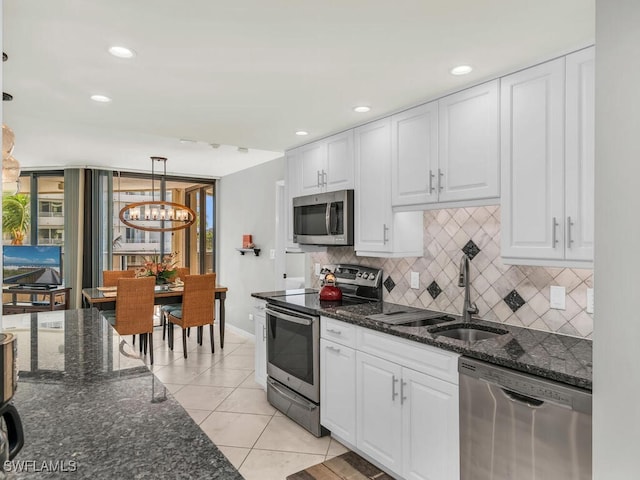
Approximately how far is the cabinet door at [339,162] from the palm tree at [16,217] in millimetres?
5147

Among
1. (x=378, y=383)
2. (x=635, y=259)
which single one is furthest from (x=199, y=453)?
(x=378, y=383)

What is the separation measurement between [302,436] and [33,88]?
9.16 ft

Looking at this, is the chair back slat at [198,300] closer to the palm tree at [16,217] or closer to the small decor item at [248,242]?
the small decor item at [248,242]

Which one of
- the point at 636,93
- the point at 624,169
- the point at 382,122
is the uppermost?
the point at 382,122

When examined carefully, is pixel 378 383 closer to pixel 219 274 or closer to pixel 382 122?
pixel 382 122

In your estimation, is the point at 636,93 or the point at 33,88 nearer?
the point at 636,93

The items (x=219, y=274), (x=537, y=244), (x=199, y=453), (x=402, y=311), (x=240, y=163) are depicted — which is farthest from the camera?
(x=219, y=274)

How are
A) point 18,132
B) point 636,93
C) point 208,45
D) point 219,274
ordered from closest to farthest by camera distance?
point 636,93, point 208,45, point 18,132, point 219,274

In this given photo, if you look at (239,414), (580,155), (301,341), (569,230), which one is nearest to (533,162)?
(580,155)

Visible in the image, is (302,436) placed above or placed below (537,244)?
below

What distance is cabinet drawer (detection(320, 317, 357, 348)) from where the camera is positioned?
8.86ft

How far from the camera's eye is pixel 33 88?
7.99 ft

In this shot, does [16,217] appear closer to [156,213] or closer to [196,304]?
[156,213]

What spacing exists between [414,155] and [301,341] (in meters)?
1.53
